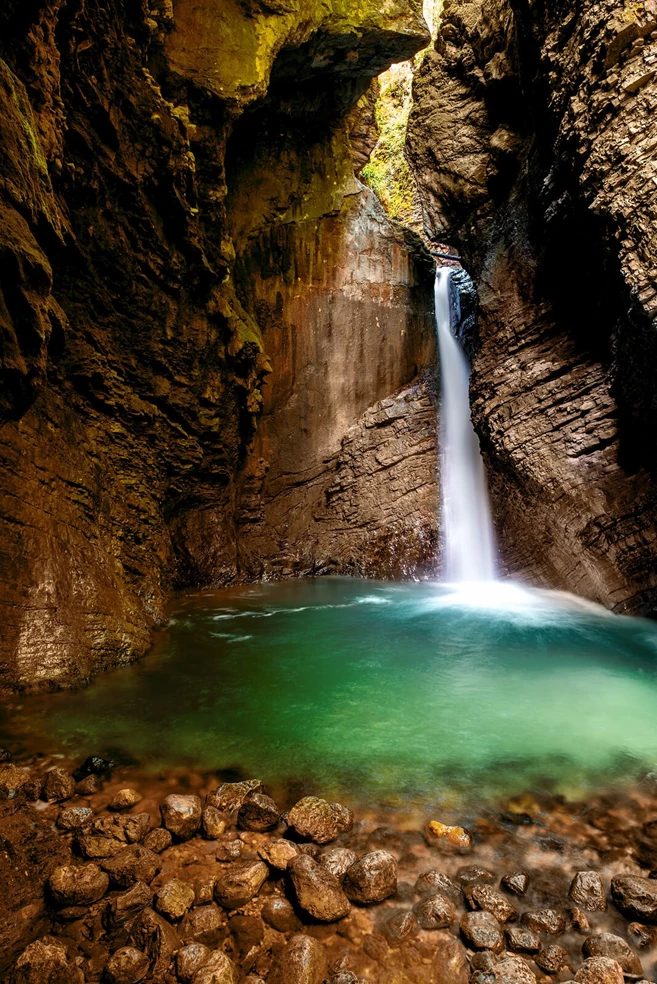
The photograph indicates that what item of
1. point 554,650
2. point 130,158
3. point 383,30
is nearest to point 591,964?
point 554,650

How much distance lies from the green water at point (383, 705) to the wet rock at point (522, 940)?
3.37 ft

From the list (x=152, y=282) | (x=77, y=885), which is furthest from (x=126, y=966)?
(x=152, y=282)

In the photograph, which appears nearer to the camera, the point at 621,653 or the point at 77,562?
the point at 77,562

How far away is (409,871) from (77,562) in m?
4.37

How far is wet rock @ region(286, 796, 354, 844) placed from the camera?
2617 mm

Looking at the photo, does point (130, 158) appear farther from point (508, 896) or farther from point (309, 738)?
point (508, 896)

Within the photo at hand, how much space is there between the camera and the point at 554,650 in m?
6.32

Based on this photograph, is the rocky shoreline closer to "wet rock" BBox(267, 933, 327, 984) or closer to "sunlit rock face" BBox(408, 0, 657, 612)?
"wet rock" BBox(267, 933, 327, 984)

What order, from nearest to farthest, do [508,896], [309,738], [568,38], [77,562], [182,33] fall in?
[508,896], [309,738], [77,562], [568,38], [182,33]

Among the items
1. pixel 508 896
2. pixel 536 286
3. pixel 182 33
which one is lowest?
pixel 508 896

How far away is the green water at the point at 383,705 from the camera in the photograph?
343cm

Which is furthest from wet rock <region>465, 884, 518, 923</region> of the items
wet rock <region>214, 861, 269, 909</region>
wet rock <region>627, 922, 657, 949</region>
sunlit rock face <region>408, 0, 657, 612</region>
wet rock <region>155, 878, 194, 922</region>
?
sunlit rock face <region>408, 0, 657, 612</region>

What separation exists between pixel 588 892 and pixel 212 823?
72.0 inches

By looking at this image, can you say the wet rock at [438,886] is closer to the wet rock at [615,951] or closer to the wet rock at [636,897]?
the wet rock at [615,951]
